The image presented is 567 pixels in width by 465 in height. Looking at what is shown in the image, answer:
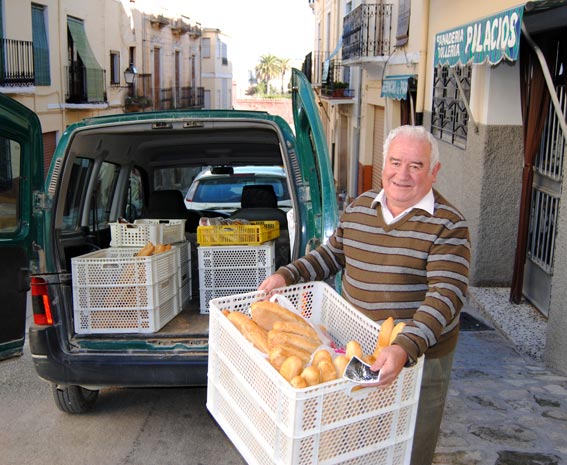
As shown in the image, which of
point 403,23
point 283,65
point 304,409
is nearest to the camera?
point 304,409

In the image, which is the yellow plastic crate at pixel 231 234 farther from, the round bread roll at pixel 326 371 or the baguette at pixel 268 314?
the round bread roll at pixel 326 371

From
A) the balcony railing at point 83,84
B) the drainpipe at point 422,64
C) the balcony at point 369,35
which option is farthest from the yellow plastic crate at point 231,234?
the balcony railing at point 83,84

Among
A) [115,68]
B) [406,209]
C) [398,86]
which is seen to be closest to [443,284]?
[406,209]

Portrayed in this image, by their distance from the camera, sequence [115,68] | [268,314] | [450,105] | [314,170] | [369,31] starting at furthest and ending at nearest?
1. [115,68]
2. [369,31]
3. [450,105]
4. [314,170]
5. [268,314]

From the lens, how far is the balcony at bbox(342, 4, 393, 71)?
50.4 ft

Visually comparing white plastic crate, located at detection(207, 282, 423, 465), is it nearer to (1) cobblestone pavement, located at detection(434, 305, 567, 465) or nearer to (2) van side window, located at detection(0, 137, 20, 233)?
(1) cobblestone pavement, located at detection(434, 305, 567, 465)

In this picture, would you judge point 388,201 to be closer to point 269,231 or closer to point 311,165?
point 311,165

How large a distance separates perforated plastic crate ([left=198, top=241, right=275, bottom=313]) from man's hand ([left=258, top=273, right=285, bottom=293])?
2126mm

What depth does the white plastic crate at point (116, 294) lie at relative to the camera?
462cm

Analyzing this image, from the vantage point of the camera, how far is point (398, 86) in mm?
12109

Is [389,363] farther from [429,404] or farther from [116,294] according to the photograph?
[116,294]

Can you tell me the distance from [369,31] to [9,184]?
13112 millimetres

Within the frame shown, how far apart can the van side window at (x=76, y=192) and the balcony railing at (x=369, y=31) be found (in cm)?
1087

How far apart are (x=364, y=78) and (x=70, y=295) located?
Answer: 49.3 feet
